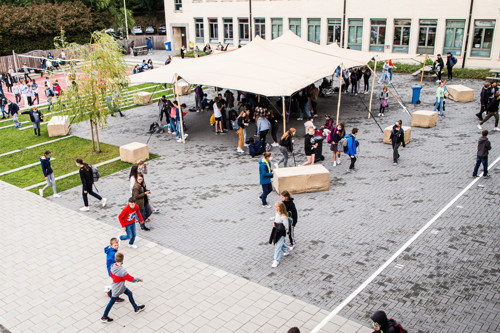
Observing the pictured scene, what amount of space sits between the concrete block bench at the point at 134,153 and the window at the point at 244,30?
28.8 m

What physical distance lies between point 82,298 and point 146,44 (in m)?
45.8

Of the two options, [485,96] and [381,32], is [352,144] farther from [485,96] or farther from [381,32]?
[381,32]

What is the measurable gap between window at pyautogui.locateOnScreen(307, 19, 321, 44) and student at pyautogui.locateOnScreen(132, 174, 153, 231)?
102 ft

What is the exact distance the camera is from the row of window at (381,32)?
1240 inches

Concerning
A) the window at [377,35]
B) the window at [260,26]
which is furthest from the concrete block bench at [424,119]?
the window at [260,26]

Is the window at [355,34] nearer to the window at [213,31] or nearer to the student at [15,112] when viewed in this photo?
the window at [213,31]

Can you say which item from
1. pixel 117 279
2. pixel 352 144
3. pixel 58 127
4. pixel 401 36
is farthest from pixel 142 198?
pixel 401 36

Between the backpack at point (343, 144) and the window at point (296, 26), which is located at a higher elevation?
the window at point (296, 26)

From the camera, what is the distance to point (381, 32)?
35.8 metres

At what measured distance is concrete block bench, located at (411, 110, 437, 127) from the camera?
19.6 meters

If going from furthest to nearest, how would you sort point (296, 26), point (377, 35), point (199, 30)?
1. point (199, 30)
2. point (296, 26)
3. point (377, 35)

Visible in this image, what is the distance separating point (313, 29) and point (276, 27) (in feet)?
13.1

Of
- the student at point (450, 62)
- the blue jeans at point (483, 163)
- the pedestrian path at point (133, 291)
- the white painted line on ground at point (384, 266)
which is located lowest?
the pedestrian path at point (133, 291)

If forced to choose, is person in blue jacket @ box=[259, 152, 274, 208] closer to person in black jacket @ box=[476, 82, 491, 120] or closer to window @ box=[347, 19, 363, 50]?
person in black jacket @ box=[476, 82, 491, 120]
